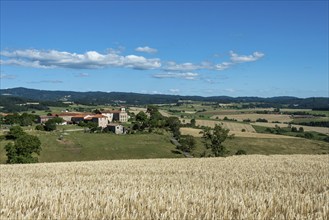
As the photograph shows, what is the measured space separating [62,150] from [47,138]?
16.6 m

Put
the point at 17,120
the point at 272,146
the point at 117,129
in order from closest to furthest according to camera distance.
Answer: the point at 272,146, the point at 117,129, the point at 17,120

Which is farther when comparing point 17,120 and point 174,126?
point 17,120

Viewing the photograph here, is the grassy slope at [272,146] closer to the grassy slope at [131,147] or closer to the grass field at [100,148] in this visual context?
the grassy slope at [131,147]

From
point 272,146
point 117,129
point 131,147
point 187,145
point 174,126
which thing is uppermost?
point 174,126

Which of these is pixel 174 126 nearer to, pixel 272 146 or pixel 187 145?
pixel 187 145

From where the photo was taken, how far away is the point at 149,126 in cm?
15575

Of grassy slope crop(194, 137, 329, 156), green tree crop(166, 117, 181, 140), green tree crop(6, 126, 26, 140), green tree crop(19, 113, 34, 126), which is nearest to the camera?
green tree crop(6, 126, 26, 140)

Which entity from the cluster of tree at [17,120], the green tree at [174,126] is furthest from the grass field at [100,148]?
the cluster of tree at [17,120]

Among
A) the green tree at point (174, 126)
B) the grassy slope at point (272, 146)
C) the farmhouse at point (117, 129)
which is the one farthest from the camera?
the farmhouse at point (117, 129)

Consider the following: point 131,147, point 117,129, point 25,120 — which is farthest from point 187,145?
point 25,120

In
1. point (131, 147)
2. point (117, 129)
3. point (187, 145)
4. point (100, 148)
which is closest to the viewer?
point (100, 148)

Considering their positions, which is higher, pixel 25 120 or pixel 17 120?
pixel 25 120

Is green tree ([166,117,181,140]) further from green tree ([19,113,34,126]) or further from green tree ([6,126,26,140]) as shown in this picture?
green tree ([19,113,34,126])

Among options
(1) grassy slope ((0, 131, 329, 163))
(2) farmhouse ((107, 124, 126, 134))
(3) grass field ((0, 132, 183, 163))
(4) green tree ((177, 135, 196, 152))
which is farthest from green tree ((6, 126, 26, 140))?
(2) farmhouse ((107, 124, 126, 134))
